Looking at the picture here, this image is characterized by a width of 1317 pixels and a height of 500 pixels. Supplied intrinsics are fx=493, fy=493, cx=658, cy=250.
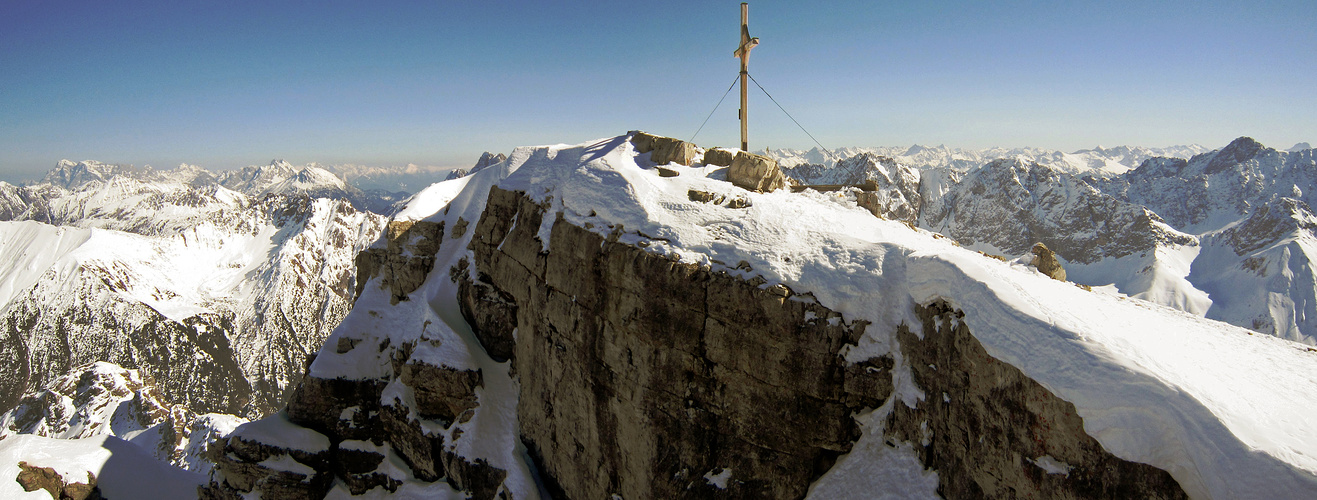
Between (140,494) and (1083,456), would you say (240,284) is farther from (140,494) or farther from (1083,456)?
(1083,456)

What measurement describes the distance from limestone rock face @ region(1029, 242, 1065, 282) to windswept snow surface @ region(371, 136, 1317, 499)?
3.16 metres

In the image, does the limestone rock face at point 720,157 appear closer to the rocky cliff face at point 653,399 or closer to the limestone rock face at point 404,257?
the rocky cliff face at point 653,399

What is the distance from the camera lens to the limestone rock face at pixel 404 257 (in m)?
35.2

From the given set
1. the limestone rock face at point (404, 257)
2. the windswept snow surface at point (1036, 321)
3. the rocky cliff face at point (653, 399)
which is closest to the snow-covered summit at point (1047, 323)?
the windswept snow surface at point (1036, 321)

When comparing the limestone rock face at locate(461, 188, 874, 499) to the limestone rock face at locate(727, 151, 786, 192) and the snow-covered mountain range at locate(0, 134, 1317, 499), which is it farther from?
the limestone rock face at locate(727, 151, 786, 192)

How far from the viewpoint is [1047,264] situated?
848 inches

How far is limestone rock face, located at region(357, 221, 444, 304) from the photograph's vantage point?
116ft

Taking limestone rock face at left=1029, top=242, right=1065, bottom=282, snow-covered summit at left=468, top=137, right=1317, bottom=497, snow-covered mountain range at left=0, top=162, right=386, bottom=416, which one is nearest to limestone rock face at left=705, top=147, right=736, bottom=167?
snow-covered summit at left=468, top=137, right=1317, bottom=497

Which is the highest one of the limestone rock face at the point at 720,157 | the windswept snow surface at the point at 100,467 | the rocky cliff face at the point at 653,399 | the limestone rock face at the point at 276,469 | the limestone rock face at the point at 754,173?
the limestone rock face at the point at 720,157

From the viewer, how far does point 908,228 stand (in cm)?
2350

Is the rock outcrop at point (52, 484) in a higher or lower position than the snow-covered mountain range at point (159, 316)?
higher

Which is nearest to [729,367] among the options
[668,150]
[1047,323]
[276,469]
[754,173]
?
→ [1047,323]

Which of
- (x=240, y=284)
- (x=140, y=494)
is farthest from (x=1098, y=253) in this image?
(x=240, y=284)

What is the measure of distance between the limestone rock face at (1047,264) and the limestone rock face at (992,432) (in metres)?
10.9
